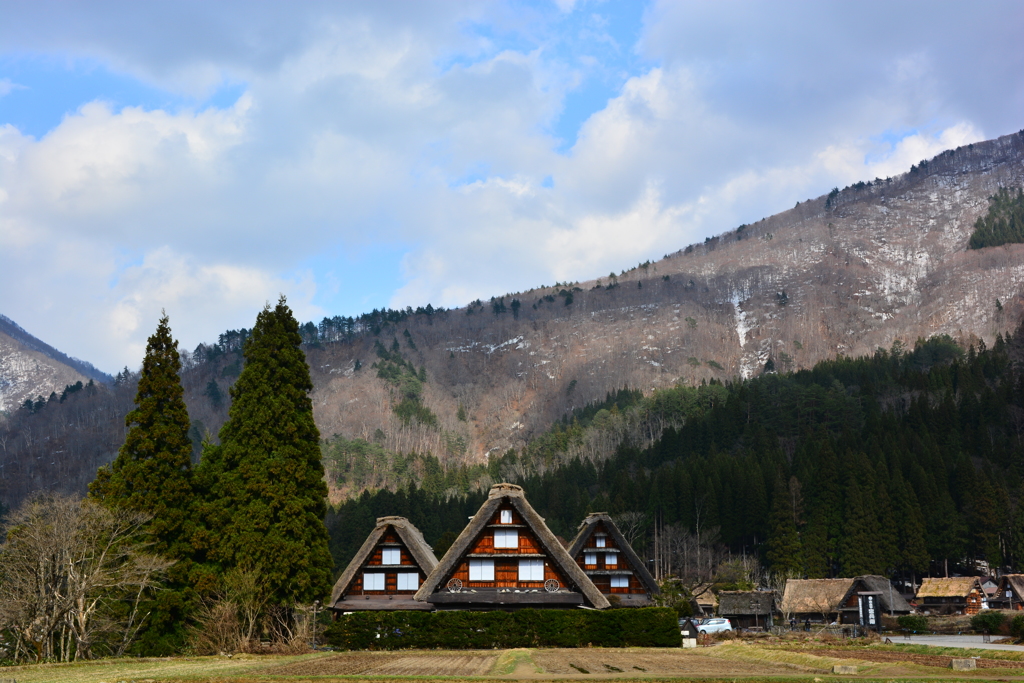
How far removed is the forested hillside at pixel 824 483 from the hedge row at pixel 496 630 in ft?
144

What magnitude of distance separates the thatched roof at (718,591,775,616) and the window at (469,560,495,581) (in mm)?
34782

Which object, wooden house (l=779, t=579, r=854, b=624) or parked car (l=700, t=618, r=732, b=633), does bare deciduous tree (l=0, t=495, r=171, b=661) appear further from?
wooden house (l=779, t=579, r=854, b=624)

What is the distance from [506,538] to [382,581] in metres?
10.1

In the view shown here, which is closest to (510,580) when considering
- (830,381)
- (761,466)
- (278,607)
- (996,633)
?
(278,607)

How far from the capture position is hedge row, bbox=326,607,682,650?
124 ft

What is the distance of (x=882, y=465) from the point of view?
3866 inches

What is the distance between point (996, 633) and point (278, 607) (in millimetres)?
46800

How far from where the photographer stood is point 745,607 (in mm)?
72562

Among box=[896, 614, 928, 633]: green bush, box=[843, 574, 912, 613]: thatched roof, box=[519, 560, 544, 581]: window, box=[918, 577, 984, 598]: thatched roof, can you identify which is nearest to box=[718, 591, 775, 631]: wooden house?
box=[843, 574, 912, 613]: thatched roof

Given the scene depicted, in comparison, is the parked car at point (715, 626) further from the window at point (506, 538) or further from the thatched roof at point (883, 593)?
the window at point (506, 538)

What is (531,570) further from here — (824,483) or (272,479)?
(824,483)

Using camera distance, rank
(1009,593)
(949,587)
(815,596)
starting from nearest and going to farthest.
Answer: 1. (815,596)
2. (1009,593)
3. (949,587)

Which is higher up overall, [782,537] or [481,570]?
[481,570]

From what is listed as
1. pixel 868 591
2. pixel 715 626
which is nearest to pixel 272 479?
pixel 715 626
